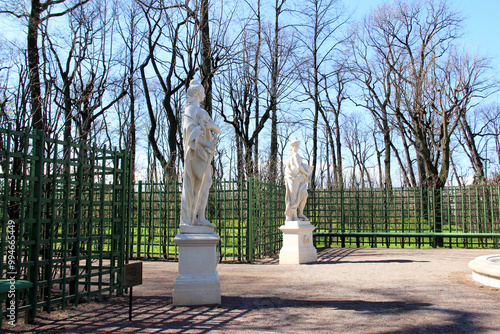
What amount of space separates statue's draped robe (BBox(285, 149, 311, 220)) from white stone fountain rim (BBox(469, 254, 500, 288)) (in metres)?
4.84

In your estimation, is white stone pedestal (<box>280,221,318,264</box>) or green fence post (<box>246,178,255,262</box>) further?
green fence post (<box>246,178,255,262</box>)

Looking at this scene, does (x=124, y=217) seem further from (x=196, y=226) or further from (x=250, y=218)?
(x=250, y=218)

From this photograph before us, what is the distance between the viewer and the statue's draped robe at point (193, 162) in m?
6.35

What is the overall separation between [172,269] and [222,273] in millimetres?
1603

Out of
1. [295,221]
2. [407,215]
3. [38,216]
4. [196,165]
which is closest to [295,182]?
[295,221]

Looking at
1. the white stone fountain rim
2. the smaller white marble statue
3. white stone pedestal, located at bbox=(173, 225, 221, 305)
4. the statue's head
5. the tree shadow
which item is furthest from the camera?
the smaller white marble statue

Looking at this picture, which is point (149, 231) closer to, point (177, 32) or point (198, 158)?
point (198, 158)

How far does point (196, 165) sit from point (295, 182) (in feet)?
18.9

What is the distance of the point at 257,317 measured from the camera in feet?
17.3

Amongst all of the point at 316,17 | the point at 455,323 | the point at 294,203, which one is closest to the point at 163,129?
the point at 316,17

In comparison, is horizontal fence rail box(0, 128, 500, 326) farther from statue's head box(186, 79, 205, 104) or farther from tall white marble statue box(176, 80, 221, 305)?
statue's head box(186, 79, 205, 104)

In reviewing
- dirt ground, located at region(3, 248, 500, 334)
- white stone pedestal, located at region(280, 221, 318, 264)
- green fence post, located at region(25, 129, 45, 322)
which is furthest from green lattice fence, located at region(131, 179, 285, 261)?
green fence post, located at region(25, 129, 45, 322)

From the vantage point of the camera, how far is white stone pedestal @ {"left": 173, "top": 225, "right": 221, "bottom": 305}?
19.8 feet

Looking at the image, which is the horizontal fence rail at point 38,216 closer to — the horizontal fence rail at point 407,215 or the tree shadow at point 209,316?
the tree shadow at point 209,316
